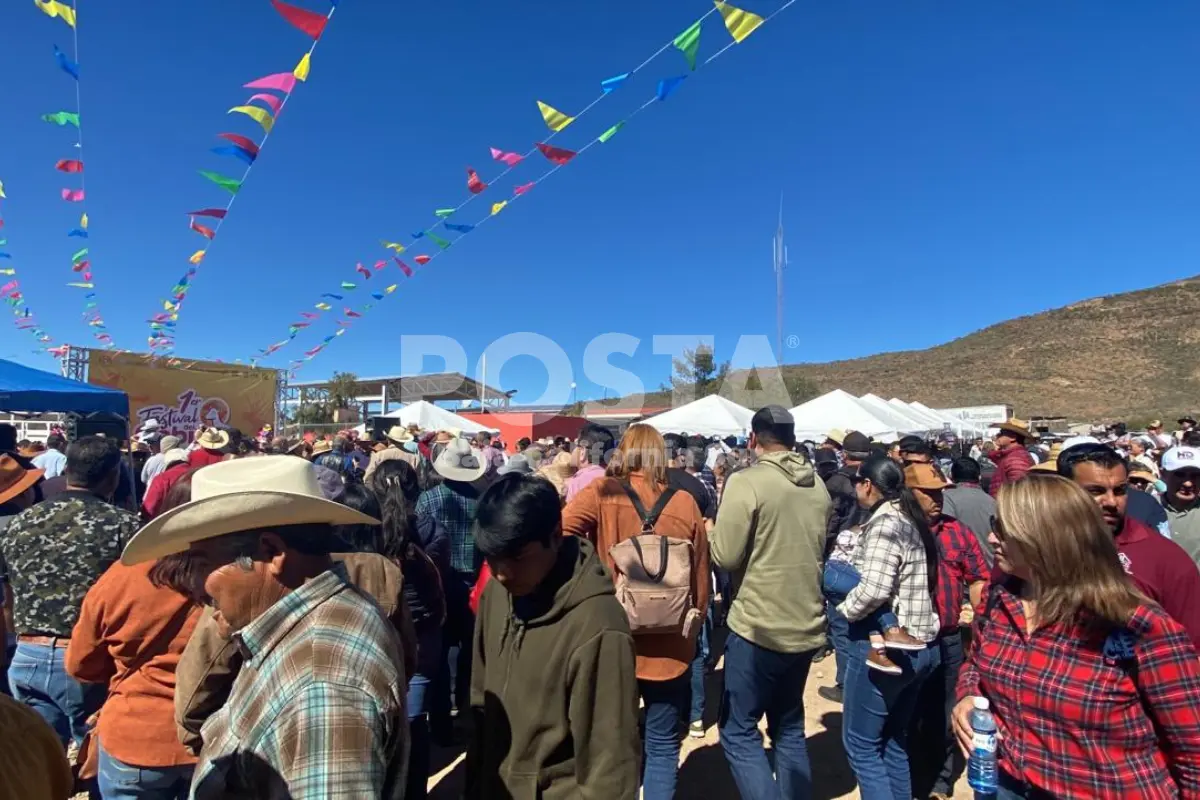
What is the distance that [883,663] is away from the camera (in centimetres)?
263

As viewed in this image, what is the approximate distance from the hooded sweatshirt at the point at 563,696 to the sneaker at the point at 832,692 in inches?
153

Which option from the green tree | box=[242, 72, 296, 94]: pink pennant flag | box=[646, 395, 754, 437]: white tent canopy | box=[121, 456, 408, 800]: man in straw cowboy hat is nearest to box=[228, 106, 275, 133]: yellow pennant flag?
box=[242, 72, 296, 94]: pink pennant flag

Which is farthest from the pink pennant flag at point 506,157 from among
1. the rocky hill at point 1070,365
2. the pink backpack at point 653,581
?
the rocky hill at point 1070,365

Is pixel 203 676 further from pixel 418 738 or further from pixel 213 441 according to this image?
pixel 213 441

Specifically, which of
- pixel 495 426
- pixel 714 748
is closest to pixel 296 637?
pixel 714 748

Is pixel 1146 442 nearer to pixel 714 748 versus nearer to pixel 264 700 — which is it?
pixel 714 748

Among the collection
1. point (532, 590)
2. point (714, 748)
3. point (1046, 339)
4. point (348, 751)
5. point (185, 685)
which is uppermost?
point (1046, 339)

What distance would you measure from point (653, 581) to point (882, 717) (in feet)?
4.22

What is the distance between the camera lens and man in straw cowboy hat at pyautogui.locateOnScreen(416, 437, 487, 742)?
12.4 ft

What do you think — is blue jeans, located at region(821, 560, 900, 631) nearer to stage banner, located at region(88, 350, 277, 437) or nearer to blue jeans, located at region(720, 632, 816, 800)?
blue jeans, located at region(720, 632, 816, 800)

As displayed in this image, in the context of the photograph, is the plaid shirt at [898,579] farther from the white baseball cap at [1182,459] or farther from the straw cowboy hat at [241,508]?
the straw cowboy hat at [241,508]

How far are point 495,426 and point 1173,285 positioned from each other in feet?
264

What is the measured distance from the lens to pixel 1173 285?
Result: 64.9 metres

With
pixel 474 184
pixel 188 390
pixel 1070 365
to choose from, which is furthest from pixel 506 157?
pixel 1070 365
